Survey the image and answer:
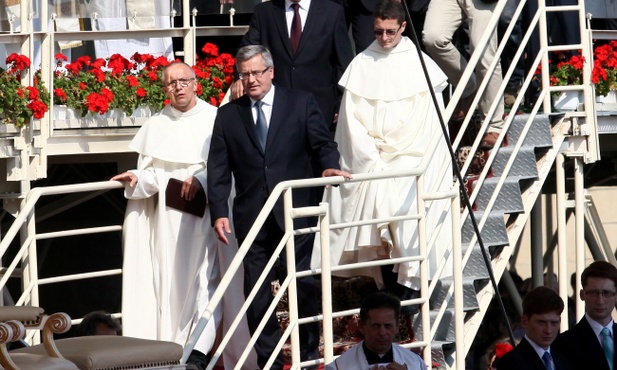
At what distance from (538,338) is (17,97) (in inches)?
175

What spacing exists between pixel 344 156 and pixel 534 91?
2.15 metres

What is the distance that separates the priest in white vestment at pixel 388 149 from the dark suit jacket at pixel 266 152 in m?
0.59

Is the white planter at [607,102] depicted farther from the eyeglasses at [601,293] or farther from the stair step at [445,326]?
the eyeglasses at [601,293]

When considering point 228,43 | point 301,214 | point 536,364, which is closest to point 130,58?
point 228,43

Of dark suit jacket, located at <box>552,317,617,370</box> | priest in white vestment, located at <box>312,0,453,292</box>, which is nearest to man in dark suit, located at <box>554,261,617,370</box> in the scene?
dark suit jacket, located at <box>552,317,617,370</box>

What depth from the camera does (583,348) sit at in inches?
332

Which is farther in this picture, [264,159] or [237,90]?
[237,90]

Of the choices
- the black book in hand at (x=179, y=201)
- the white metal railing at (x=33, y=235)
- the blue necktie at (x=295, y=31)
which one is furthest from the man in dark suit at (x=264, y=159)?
the blue necktie at (x=295, y=31)

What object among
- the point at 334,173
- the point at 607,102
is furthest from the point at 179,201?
the point at 607,102

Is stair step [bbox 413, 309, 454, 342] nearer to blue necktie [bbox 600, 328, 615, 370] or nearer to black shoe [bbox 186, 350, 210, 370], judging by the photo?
black shoe [bbox 186, 350, 210, 370]

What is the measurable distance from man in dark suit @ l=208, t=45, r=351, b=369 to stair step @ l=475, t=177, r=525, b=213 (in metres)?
1.55

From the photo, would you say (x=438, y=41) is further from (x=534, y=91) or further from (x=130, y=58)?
(x=130, y=58)

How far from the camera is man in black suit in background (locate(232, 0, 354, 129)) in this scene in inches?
416

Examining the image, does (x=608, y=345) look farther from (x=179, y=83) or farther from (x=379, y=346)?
(x=179, y=83)
